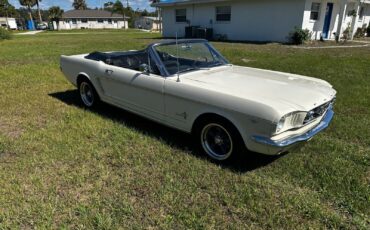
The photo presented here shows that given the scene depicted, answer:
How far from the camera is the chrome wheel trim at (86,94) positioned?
537 centimetres

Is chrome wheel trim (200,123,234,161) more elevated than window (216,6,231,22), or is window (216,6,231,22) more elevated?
window (216,6,231,22)

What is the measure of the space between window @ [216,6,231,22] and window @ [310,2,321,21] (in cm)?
547

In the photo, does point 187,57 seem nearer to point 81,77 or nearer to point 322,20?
point 81,77

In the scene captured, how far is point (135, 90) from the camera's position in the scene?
4.19 meters

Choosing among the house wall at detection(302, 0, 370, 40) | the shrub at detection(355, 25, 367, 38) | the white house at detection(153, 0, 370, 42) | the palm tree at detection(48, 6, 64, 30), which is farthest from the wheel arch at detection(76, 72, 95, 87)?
the palm tree at detection(48, 6, 64, 30)

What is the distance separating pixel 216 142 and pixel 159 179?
33.2 inches

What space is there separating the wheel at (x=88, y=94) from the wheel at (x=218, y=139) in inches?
97.8

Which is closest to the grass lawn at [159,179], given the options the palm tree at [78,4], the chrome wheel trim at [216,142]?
the chrome wheel trim at [216,142]

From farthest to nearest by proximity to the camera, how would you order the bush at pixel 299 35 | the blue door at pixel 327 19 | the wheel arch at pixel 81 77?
1. the blue door at pixel 327 19
2. the bush at pixel 299 35
3. the wheel arch at pixel 81 77

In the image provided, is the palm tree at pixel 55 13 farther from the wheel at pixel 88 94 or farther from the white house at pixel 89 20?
the wheel at pixel 88 94

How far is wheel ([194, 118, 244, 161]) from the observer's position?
10.5 ft

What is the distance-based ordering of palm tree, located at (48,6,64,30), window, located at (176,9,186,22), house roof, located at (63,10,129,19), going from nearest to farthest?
window, located at (176,9,186,22), palm tree, located at (48,6,64,30), house roof, located at (63,10,129,19)

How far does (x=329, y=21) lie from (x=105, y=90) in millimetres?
17520

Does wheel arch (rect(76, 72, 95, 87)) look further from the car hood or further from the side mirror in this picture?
the car hood
